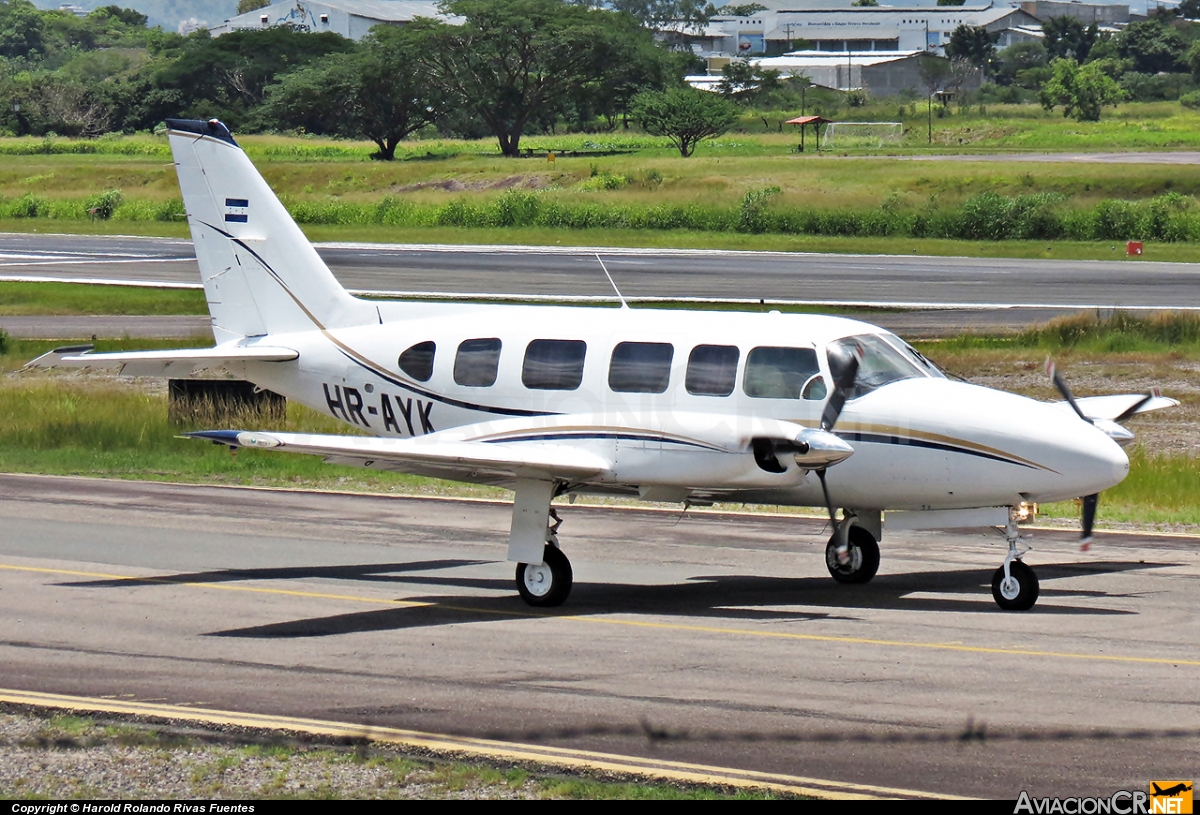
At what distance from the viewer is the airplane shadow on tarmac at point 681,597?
1439cm

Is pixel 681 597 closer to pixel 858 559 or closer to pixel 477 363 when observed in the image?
pixel 858 559

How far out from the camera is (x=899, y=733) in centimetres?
1039

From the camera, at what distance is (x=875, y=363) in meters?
14.8

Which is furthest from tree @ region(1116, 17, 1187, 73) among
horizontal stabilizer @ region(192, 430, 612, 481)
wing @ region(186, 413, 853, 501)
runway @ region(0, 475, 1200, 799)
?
horizontal stabilizer @ region(192, 430, 612, 481)

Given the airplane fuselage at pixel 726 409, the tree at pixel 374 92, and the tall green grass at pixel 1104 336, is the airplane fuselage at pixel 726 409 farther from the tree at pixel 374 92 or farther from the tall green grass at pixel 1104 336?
the tree at pixel 374 92

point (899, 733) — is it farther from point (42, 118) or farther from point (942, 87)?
point (942, 87)

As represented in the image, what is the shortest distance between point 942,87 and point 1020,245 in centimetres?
12989

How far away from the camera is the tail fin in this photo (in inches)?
703

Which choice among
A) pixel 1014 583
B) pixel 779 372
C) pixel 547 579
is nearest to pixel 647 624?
pixel 547 579

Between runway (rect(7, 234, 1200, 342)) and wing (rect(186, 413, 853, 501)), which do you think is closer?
wing (rect(186, 413, 853, 501))

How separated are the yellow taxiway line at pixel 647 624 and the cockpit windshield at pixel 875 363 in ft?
8.42

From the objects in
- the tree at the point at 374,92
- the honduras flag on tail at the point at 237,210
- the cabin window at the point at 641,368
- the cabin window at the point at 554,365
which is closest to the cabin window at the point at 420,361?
the cabin window at the point at 554,365

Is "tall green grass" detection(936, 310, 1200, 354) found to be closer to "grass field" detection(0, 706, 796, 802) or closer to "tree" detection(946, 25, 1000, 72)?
"grass field" detection(0, 706, 796, 802)

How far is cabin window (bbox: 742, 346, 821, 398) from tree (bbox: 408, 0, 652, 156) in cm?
9718
